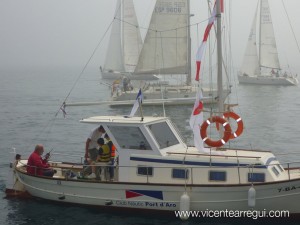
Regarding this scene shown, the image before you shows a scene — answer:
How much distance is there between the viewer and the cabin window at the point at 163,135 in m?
15.3

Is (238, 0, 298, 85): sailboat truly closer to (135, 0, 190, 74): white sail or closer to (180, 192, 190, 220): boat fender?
(135, 0, 190, 74): white sail

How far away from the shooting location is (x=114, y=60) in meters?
90.8

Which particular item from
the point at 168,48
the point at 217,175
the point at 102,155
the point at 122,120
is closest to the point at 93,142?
the point at 102,155

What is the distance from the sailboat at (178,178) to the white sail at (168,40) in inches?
1174

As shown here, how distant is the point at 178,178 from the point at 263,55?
2822 inches

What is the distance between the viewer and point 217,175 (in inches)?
567

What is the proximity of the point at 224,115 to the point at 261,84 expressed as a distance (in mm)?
70815

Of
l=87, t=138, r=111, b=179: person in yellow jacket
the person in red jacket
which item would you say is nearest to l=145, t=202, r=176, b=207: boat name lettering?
l=87, t=138, r=111, b=179: person in yellow jacket

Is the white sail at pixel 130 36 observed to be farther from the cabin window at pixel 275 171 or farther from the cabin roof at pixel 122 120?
the cabin window at pixel 275 171

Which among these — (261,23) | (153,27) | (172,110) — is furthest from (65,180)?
(261,23)

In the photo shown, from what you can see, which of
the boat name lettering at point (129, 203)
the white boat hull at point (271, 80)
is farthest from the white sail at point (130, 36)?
the boat name lettering at point (129, 203)

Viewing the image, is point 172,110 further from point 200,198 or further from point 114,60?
point 114,60

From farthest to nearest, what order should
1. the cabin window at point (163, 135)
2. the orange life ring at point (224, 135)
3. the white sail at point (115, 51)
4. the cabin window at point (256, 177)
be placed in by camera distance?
the white sail at point (115, 51) → the cabin window at point (163, 135) → the orange life ring at point (224, 135) → the cabin window at point (256, 177)

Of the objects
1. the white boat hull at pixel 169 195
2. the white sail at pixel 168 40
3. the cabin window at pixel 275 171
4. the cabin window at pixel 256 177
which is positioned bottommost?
the white boat hull at pixel 169 195
